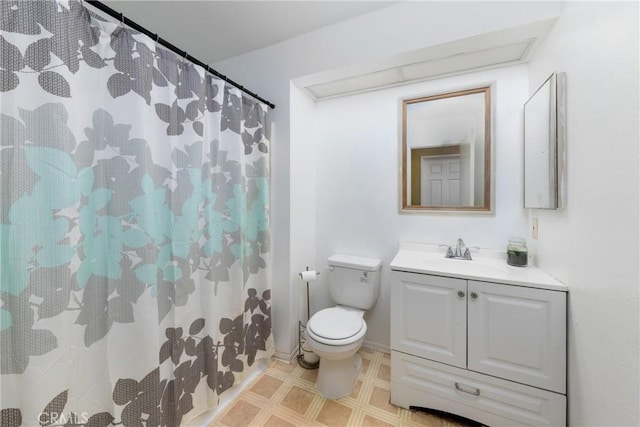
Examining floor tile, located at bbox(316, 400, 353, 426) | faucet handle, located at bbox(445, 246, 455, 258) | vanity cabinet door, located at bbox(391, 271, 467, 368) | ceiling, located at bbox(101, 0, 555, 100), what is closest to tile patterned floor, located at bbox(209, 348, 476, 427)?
floor tile, located at bbox(316, 400, 353, 426)

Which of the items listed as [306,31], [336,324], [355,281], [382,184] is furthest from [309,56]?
[336,324]

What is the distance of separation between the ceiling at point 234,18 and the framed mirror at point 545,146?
103 cm

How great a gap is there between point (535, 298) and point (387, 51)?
1.57 meters

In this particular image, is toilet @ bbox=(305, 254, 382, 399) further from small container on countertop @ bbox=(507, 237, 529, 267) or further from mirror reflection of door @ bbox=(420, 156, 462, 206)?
small container on countertop @ bbox=(507, 237, 529, 267)

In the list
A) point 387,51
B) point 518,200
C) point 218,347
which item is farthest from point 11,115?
point 518,200

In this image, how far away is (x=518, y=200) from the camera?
1568mm

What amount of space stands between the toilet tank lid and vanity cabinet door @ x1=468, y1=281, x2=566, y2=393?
66 cm

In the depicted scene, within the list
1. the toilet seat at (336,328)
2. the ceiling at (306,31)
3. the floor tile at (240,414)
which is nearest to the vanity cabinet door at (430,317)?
the toilet seat at (336,328)

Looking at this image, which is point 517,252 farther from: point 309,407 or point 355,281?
point 309,407

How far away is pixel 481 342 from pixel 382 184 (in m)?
1.18

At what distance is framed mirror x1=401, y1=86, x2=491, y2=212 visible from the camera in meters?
1.64

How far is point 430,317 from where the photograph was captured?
1.34m

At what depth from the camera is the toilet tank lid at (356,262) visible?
1.78m

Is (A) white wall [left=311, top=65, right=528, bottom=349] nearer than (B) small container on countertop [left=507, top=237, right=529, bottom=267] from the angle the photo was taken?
No
